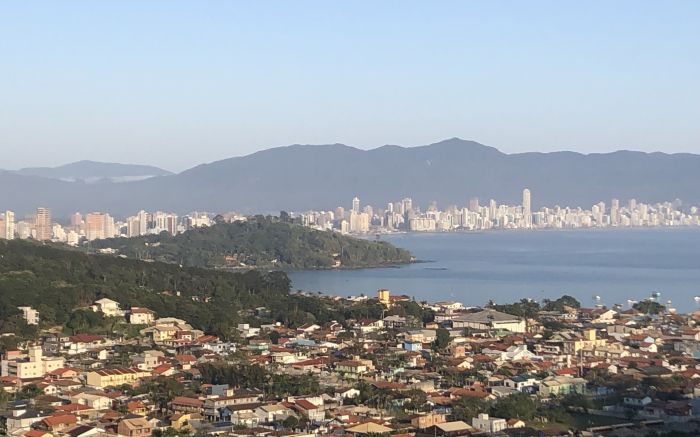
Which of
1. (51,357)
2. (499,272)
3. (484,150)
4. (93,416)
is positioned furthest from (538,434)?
(484,150)

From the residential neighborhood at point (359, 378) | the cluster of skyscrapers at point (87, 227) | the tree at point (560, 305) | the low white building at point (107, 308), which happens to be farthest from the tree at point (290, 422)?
the cluster of skyscrapers at point (87, 227)

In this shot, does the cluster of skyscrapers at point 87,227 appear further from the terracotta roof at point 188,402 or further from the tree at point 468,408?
the tree at point 468,408

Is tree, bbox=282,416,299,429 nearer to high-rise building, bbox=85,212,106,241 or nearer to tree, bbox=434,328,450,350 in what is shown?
tree, bbox=434,328,450,350

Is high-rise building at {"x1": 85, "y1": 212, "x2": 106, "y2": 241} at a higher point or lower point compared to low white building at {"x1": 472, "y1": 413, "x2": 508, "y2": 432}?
higher

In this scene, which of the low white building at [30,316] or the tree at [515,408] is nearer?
the tree at [515,408]

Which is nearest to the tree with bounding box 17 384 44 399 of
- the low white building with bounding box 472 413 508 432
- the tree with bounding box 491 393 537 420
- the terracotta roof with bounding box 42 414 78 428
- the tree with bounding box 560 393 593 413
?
the terracotta roof with bounding box 42 414 78 428
